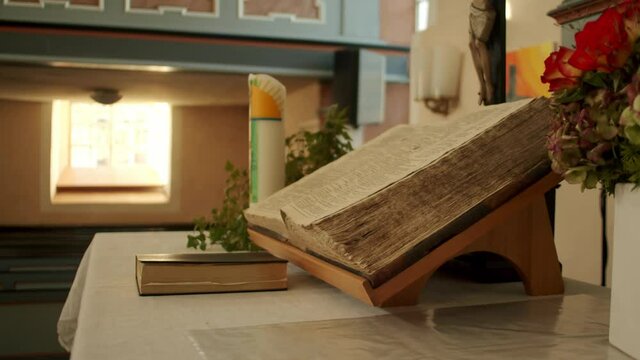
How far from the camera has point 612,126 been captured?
704 millimetres

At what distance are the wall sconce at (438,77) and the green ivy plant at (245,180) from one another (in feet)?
7.34

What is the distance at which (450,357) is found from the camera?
706mm

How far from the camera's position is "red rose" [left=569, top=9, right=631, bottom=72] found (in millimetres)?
675

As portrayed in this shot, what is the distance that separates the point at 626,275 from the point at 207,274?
568 millimetres

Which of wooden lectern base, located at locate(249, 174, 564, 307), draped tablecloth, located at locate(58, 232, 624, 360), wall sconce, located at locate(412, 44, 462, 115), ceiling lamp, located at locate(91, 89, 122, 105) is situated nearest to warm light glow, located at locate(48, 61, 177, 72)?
ceiling lamp, located at locate(91, 89, 122, 105)

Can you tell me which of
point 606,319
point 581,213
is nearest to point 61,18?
point 581,213

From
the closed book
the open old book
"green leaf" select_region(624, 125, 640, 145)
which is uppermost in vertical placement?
"green leaf" select_region(624, 125, 640, 145)

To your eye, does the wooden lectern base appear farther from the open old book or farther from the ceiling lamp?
the ceiling lamp

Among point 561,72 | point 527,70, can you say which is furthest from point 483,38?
point 527,70

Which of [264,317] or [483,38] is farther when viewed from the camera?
[483,38]

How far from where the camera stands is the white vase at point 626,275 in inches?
27.6

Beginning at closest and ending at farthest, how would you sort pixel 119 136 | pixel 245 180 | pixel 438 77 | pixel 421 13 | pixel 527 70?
pixel 245 180, pixel 527 70, pixel 438 77, pixel 421 13, pixel 119 136

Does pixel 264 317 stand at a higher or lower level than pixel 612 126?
lower

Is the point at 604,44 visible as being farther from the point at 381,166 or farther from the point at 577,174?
the point at 381,166
